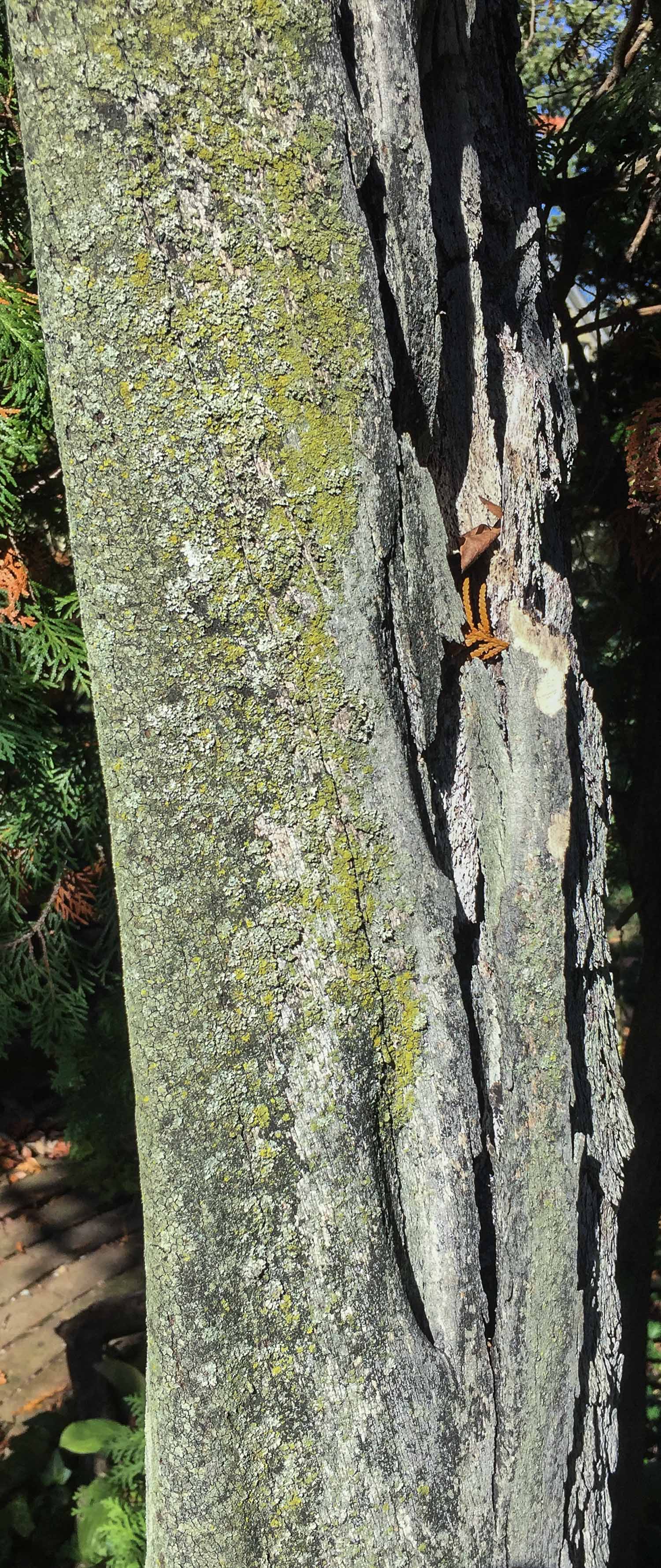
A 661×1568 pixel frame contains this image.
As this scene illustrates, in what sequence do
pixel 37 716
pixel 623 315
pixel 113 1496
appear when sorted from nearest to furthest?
pixel 37 716 < pixel 623 315 < pixel 113 1496

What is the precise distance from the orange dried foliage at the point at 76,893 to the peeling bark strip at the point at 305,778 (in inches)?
74.2

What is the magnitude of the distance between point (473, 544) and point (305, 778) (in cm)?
53

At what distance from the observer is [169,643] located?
4.06 ft

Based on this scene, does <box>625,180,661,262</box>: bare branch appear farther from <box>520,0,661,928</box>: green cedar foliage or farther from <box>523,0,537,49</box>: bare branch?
<box>523,0,537,49</box>: bare branch

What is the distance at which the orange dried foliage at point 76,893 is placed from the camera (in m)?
3.20

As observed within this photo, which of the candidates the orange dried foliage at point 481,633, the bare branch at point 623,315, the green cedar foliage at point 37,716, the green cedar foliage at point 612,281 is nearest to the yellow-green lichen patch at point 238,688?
the orange dried foliage at point 481,633

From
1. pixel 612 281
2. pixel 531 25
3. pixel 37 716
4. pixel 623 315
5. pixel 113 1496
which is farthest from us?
pixel 113 1496

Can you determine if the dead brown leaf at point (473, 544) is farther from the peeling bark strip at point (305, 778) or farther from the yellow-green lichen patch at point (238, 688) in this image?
the yellow-green lichen patch at point (238, 688)

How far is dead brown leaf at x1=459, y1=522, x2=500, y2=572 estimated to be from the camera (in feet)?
5.15

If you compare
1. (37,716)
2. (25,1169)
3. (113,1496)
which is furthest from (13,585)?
(25,1169)

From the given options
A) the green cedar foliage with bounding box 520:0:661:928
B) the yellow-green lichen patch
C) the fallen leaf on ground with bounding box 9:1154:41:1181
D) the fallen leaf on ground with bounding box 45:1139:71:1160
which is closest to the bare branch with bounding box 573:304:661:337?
the green cedar foliage with bounding box 520:0:661:928

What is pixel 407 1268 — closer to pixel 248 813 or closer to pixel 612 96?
pixel 248 813

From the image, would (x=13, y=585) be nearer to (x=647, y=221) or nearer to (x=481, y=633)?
(x=481, y=633)

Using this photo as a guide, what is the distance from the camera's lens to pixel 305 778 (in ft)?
4.18
